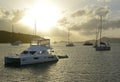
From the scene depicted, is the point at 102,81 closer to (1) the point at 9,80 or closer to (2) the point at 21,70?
(1) the point at 9,80

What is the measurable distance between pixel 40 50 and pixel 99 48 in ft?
291

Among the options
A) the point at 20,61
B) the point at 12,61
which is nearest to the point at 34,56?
the point at 20,61

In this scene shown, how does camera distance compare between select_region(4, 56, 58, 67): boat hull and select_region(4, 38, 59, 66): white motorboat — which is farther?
select_region(4, 38, 59, 66): white motorboat

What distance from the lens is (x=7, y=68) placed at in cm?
6022

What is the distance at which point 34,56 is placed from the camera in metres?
66.6

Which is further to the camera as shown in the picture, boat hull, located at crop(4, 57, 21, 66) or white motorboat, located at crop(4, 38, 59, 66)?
white motorboat, located at crop(4, 38, 59, 66)

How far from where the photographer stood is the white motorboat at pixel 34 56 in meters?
63.3

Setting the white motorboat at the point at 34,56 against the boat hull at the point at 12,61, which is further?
the white motorboat at the point at 34,56

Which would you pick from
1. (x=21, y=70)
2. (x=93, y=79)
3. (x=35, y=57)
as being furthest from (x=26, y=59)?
(x=93, y=79)

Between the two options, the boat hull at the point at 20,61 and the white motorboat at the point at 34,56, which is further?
the white motorboat at the point at 34,56

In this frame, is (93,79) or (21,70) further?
(21,70)

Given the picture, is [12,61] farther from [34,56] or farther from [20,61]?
[34,56]

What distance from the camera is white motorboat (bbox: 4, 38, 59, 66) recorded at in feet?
208

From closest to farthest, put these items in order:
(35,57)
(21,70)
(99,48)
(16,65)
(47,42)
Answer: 1. (21,70)
2. (16,65)
3. (35,57)
4. (47,42)
5. (99,48)
